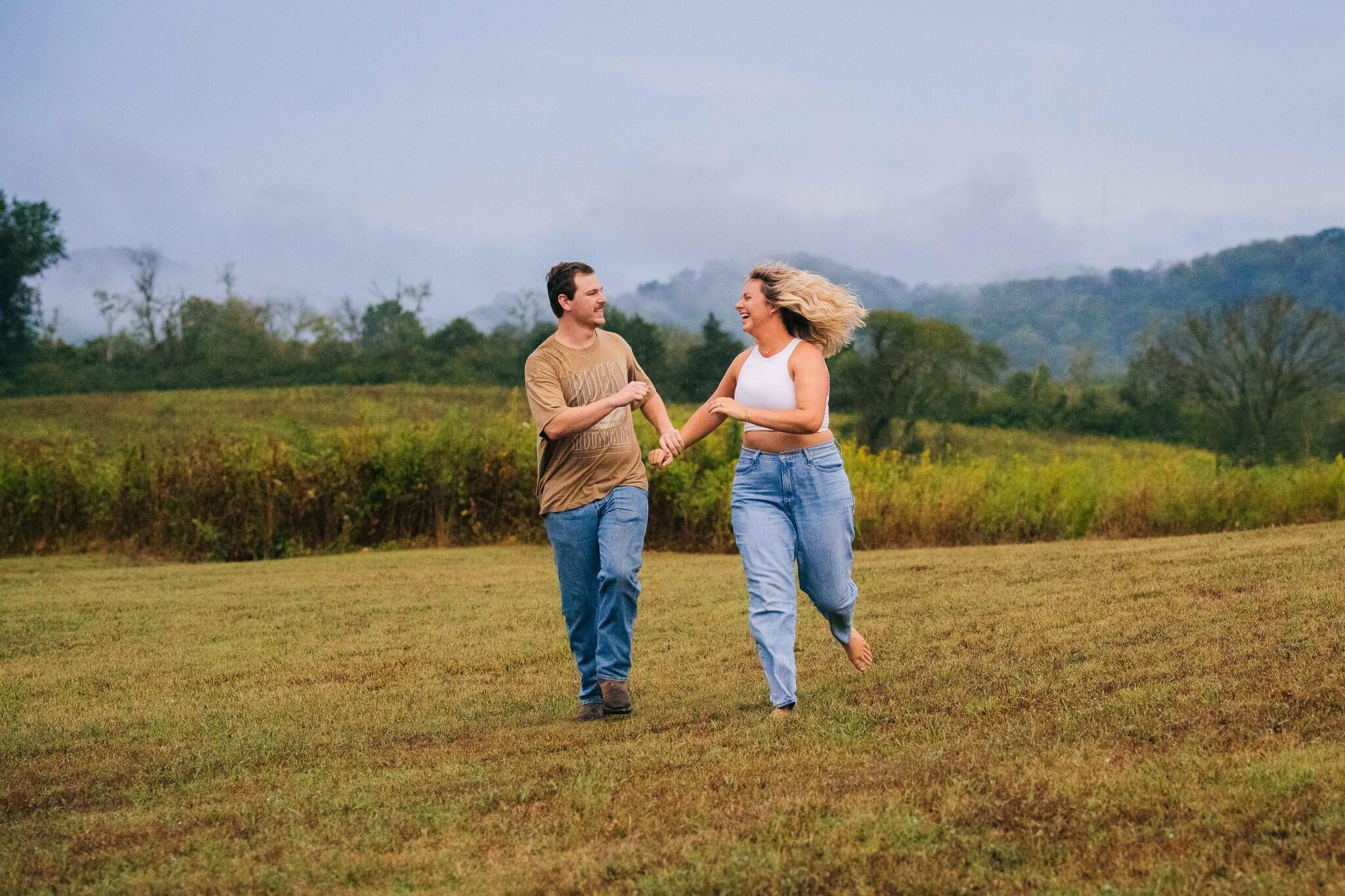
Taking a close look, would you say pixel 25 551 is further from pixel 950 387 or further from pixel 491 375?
pixel 950 387

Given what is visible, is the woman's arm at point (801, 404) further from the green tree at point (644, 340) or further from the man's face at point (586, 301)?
the green tree at point (644, 340)

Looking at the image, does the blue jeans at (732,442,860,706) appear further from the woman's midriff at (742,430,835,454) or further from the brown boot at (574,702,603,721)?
the brown boot at (574,702,603,721)

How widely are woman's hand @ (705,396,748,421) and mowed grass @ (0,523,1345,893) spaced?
4.39 feet

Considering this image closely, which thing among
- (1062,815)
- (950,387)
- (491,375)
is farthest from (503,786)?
(950,387)

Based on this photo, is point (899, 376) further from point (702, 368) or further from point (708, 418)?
point (708, 418)

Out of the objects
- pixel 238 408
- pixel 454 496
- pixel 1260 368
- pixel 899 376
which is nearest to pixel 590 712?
pixel 454 496

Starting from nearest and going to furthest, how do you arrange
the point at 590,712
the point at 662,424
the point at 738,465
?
1. the point at 738,465
2. the point at 662,424
3. the point at 590,712

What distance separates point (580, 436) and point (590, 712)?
1.34 metres

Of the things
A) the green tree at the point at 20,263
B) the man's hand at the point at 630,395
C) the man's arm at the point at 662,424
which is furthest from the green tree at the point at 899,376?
the man's hand at the point at 630,395

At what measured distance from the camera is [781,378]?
5.20 metres

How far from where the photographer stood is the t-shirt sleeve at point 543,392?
5441mm

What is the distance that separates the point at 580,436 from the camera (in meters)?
5.56

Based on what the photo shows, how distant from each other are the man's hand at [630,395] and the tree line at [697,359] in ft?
122

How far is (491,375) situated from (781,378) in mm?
45534
